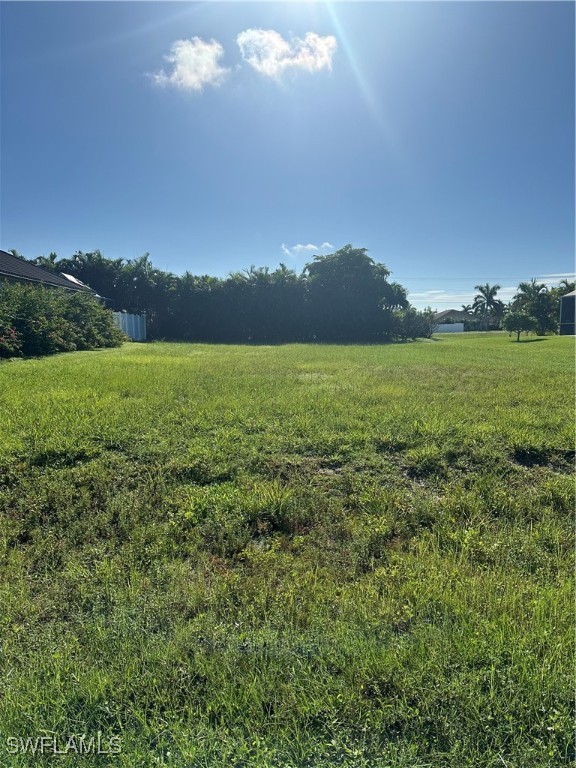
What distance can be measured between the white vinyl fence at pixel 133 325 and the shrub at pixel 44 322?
5.74m

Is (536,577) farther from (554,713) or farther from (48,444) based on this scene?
(48,444)

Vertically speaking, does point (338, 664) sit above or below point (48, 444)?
below

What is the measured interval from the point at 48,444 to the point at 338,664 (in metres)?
3.29

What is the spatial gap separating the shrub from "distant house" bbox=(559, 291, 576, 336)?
4126cm

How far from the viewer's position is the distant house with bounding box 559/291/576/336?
127 feet

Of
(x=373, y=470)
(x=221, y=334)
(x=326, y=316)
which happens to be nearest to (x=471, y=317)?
(x=326, y=316)

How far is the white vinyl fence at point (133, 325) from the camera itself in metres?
23.4

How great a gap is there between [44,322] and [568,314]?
4409 centimetres

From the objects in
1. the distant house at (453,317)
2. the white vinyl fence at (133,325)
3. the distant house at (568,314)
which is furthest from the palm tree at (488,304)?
the white vinyl fence at (133,325)

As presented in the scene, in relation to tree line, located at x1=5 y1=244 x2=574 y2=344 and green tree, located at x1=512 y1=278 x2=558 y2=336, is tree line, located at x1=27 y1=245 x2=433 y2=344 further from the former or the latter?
green tree, located at x1=512 y1=278 x2=558 y2=336

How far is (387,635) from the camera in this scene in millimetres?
1896

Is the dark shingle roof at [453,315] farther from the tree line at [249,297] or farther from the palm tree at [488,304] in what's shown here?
the tree line at [249,297]

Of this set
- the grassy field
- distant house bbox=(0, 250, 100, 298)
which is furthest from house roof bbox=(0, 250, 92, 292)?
the grassy field

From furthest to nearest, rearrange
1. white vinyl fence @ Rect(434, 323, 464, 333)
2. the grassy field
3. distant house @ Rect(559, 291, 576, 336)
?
white vinyl fence @ Rect(434, 323, 464, 333) < distant house @ Rect(559, 291, 576, 336) < the grassy field
